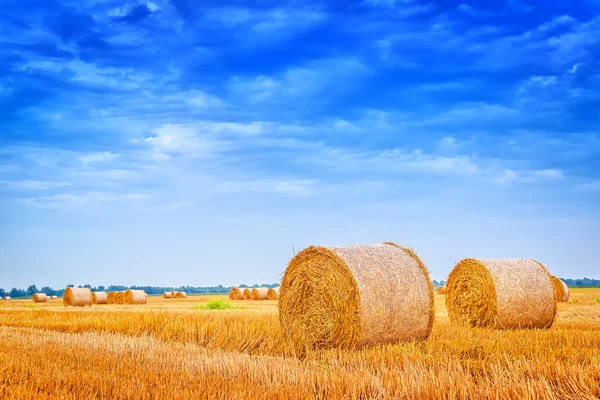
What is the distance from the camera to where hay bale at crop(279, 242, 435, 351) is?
8688 mm

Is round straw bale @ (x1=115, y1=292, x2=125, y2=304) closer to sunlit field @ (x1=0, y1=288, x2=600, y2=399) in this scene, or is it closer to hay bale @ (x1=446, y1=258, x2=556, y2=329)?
hay bale @ (x1=446, y1=258, x2=556, y2=329)

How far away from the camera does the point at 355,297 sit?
867 centimetres

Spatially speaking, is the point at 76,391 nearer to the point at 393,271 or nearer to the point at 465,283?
the point at 393,271

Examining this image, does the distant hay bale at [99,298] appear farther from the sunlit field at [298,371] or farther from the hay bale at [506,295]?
the hay bale at [506,295]

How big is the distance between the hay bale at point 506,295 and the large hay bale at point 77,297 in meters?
22.8

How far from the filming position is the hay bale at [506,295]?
12.5 m

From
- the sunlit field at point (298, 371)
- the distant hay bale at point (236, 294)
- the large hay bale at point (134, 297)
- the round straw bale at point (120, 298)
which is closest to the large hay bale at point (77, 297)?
the large hay bale at point (134, 297)

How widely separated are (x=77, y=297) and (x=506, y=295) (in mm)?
24140

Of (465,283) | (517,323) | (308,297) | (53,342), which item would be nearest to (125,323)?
(53,342)

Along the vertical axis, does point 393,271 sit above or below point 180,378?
above

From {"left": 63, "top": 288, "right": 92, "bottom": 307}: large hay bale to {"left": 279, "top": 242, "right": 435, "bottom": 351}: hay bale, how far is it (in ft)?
76.2

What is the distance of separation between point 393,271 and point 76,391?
540cm

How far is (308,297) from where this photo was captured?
967 centimetres

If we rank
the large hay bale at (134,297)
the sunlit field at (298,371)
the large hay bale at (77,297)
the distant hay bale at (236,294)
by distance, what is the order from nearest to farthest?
the sunlit field at (298,371) < the large hay bale at (77,297) < the large hay bale at (134,297) < the distant hay bale at (236,294)
